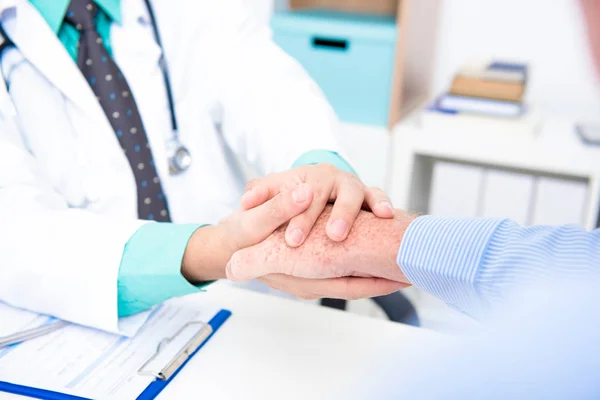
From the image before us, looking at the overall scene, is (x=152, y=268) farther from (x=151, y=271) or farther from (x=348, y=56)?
(x=348, y=56)

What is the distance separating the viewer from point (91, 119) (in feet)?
3.14

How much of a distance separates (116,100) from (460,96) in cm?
101

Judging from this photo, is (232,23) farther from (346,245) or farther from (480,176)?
(480,176)

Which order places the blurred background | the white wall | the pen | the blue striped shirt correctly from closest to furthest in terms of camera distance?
the blue striped shirt < the pen < the blurred background < the white wall

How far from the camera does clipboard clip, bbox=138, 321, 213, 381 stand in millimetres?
621

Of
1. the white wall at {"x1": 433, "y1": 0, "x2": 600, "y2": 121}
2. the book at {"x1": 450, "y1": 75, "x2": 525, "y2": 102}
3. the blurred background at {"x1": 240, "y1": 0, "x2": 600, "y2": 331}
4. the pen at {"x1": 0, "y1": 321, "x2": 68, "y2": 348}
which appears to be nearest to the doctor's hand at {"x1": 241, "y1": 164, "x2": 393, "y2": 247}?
the pen at {"x1": 0, "y1": 321, "x2": 68, "y2": 348}

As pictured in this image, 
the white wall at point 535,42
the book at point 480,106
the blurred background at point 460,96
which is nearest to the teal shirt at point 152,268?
the blurred background at point 460,96

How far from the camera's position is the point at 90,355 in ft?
2.17

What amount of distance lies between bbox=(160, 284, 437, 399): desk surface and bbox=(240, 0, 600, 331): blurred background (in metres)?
0.44

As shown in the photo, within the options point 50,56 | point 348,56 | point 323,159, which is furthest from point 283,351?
point 348,56

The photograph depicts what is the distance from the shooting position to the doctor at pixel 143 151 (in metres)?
0.72

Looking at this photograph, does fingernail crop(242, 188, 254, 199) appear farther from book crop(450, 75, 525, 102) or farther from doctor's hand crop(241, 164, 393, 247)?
book crop(450, 75, 525, 102)

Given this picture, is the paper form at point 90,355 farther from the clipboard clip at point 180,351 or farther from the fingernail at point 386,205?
the fingernail at point 386,205

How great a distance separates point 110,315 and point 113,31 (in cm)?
59
